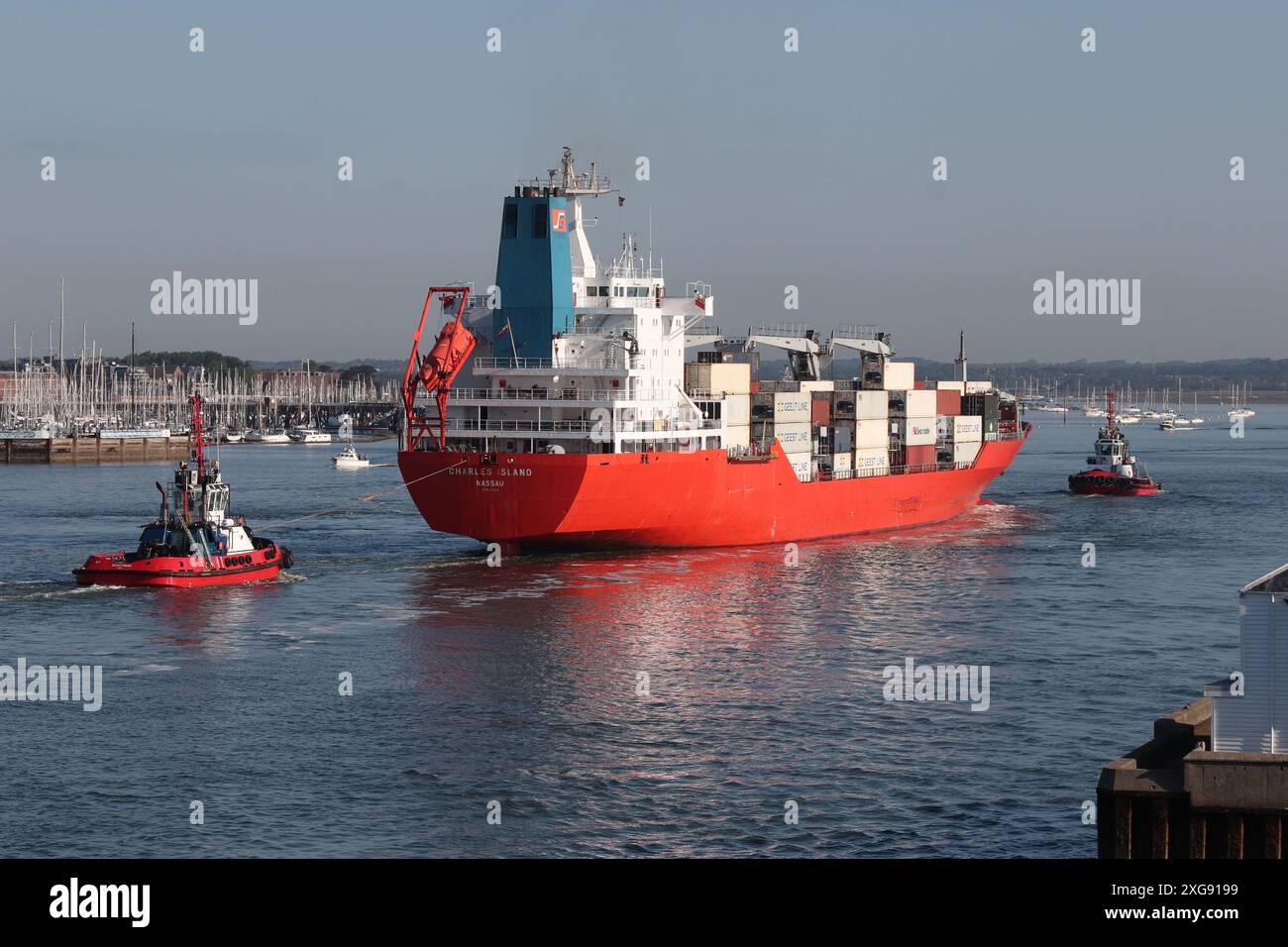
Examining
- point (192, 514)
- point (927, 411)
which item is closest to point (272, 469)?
point (927, 411)

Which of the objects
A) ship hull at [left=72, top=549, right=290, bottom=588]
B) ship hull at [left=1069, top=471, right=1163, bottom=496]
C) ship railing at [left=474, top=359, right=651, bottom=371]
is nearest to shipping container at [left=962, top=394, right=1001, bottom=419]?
ship hull at [left=1069, top=471, right=1163, bottom=496]

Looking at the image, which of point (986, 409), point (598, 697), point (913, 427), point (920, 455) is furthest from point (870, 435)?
point (598, 697)

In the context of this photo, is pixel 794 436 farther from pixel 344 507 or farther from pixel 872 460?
pixel 344 507

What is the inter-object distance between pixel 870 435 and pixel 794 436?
6106mm

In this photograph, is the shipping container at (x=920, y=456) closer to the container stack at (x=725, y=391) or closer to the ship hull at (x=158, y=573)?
the container stack at (x=725, y=391)

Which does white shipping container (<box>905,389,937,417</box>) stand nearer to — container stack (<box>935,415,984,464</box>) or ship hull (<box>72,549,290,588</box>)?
container stack (<box>935,415,984,464</box>)

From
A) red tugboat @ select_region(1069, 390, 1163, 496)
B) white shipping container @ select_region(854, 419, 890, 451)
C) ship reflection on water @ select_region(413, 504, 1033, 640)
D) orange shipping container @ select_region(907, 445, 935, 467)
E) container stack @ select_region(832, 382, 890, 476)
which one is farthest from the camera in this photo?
red tugboat @ select_region(1069, 390, 1163, 496)

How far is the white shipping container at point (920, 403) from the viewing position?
7031 cm

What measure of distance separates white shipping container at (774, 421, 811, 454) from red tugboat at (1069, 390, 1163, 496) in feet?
98.4

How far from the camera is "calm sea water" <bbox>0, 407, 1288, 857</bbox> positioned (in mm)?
23359

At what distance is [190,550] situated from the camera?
44906 mm

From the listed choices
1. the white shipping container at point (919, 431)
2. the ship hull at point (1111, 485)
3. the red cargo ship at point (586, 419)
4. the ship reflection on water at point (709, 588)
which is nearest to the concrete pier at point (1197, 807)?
the ship reflection on water at point (709, 588)
